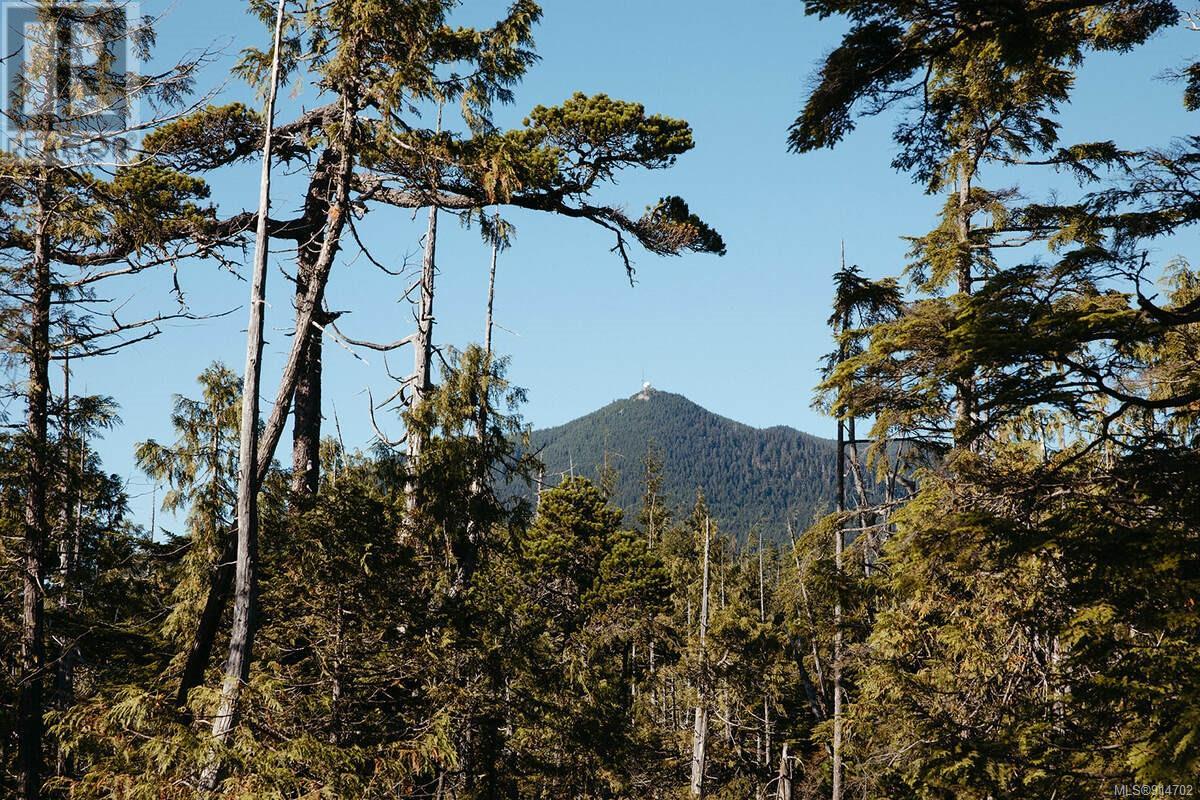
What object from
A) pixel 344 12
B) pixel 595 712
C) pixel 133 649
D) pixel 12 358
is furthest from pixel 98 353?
pixel 595 712

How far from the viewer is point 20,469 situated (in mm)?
9828

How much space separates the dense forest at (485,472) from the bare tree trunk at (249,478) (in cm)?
3

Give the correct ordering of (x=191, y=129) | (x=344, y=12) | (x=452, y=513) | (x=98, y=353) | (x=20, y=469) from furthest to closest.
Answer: (x=452, y=513) → (x=191, y=129) → (x=20, y=469) → (x=98, y=353) → (x=344, y=12)

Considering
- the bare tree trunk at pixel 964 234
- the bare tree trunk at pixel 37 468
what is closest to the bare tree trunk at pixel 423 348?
the bare tree trunk at pixel 37 468

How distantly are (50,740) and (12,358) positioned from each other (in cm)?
762

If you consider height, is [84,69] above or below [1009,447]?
above

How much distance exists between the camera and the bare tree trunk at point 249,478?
6598 mm

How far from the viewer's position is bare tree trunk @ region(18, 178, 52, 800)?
9.70 meters

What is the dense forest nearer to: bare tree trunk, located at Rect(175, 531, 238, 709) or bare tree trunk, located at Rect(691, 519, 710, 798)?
bare tree trunk, located at Rect(175, 531, 238, 709)

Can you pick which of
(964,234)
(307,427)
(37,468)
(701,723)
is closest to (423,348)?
(307,427)

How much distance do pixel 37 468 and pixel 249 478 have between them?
14.3 feet

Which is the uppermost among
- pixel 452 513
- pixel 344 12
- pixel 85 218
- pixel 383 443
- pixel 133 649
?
A: pixel 344 12

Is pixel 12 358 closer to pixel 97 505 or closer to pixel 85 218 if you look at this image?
pixel 85 218

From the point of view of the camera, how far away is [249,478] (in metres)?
7.09
